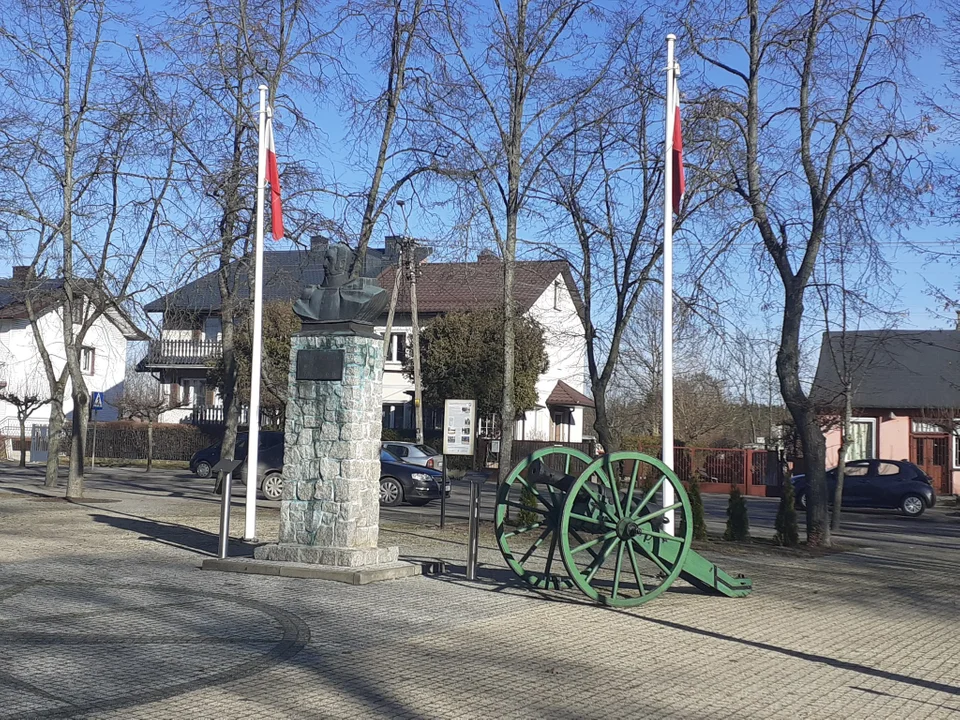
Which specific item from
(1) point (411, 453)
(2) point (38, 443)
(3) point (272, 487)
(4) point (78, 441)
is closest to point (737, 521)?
(3) point (272, 487)

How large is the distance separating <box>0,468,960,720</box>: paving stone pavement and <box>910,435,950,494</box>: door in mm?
25868

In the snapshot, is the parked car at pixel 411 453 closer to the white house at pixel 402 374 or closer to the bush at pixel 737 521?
the white house at pixel 402 374

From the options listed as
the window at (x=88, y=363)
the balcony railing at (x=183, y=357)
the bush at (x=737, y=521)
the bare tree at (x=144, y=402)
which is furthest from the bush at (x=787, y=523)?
the window at (x=88, y=363)

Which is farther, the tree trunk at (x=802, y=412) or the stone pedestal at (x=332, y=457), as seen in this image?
the tree trunk at (x=802, y=412)

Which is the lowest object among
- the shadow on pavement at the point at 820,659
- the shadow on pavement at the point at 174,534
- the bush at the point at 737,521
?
the shadow on pavement at the point at 820,659

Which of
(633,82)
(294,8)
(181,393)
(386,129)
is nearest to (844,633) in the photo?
(633,82)

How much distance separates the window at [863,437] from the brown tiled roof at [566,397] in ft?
42.5

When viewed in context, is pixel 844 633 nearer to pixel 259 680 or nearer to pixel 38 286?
pixel 259 680

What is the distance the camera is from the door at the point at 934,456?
124 feet

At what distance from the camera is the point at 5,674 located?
268 inches

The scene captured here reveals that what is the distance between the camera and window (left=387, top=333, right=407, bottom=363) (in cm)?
Result: 4787

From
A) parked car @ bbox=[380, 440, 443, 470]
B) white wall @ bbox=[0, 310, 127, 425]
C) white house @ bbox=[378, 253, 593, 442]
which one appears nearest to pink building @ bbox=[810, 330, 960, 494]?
white house @ bbox=[378, 253, 593, 442]

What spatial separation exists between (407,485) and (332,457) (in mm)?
11968

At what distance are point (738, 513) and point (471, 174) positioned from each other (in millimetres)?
6889
